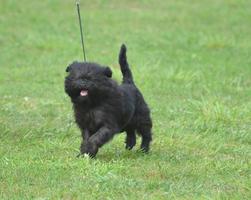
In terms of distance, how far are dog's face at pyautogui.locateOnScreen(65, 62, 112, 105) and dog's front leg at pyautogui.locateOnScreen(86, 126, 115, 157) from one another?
0.36 meters

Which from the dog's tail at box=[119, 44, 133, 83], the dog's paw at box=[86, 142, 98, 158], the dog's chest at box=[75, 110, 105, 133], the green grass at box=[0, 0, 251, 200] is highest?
the dog's tail at box=[119, 44, 133, 83]

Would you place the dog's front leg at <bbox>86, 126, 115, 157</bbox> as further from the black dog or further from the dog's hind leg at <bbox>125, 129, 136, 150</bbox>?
the dog's hind leg at <bbox>125, 129, 136, 150</bbox>

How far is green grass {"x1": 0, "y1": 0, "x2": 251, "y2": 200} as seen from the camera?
751 cm

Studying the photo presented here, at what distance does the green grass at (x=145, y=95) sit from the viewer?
751 centimetres

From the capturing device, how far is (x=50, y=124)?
10.9m

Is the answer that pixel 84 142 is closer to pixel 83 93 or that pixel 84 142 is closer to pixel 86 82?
pixel 83 93

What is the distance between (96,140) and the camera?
8.37m

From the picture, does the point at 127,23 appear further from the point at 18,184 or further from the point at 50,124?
the point at 18,184

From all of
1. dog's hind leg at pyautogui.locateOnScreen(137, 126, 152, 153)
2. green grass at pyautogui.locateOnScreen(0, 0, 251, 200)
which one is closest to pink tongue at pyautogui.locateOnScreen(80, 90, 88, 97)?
green grass at pyautogui.locateOnScreen(0, 0, 251, 200)

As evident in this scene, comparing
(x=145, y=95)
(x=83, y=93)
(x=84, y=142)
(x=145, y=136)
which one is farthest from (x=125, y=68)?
(x=145, y=95)

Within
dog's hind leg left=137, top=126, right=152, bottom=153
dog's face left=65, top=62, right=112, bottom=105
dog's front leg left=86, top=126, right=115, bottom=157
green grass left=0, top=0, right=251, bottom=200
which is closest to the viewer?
green grass left=0, top=0, right=251, bottom=200

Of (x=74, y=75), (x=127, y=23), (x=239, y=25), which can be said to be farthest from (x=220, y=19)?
(x=74, y=75)

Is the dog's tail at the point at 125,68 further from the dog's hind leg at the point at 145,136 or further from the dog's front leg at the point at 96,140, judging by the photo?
the dog's front leg at the point at 96,140

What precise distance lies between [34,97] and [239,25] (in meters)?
9.71
